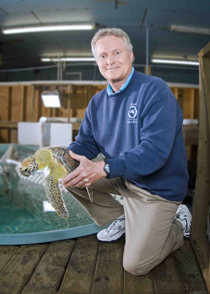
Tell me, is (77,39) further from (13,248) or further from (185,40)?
(13,248)

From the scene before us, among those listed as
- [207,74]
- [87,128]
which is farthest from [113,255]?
[207,74]

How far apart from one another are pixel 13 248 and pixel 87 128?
719 mm

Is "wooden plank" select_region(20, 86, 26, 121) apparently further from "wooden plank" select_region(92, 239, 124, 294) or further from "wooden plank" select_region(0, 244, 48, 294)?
"wooden plank" select_region(92, 239, 124, 294)

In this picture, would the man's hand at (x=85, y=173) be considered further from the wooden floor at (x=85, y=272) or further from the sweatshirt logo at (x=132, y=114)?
the wooden floor at (x=85, y=272)

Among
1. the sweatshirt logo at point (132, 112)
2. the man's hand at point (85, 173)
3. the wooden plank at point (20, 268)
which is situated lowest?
the wooden plank at point (20, 268)

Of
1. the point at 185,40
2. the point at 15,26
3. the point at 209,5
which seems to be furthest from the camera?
the point at 185,40

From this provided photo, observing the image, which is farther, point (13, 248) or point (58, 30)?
point (58, 30)

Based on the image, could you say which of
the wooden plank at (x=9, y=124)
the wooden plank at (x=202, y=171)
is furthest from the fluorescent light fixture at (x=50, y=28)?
the wooden plank at (x=202, y=171)

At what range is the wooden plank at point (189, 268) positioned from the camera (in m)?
0.90

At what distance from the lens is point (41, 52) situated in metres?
8.41

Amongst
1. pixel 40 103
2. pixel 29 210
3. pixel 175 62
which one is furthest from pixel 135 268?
pixel 175 62

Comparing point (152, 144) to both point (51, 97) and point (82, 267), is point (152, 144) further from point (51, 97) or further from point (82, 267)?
point (51, 97)

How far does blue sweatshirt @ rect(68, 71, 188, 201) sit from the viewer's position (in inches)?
35.5

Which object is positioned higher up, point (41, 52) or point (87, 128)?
point (41, 52)
